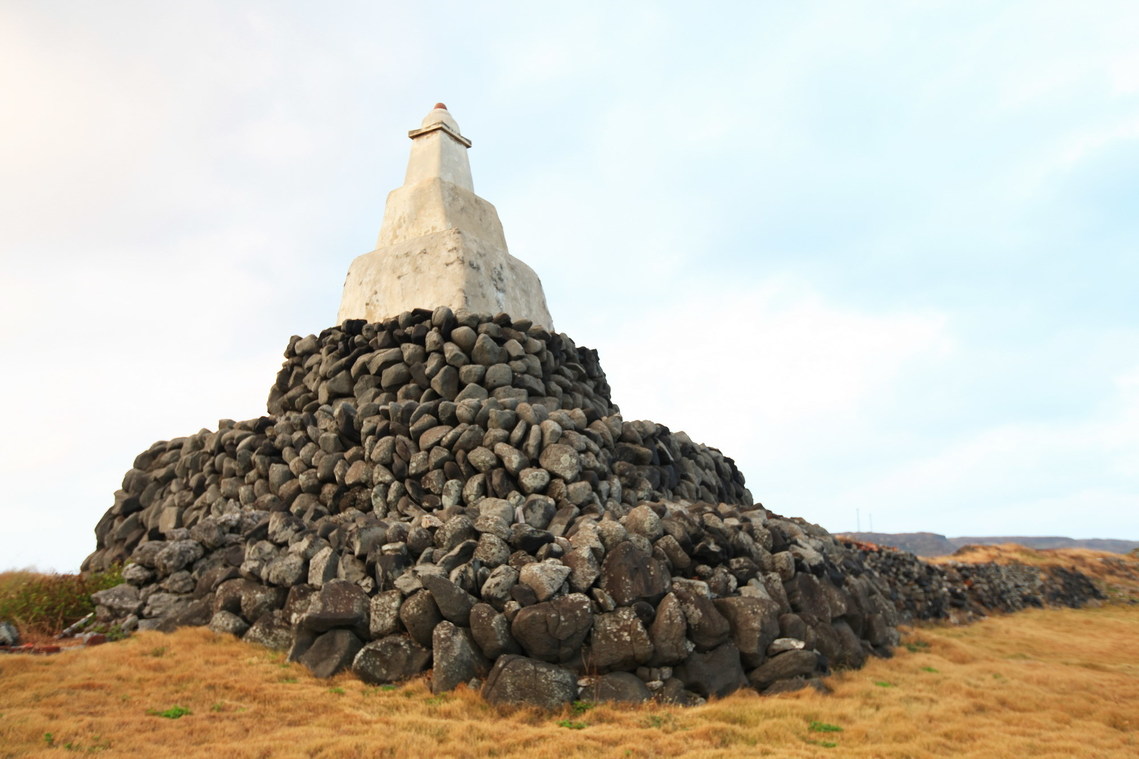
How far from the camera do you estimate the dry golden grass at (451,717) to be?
266 inches

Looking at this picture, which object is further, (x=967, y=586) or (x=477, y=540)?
(x=967, y=586)

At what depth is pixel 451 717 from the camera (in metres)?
7.58

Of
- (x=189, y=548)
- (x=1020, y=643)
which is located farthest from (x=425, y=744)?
(x=1020, y=643)

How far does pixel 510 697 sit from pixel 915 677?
567 cm

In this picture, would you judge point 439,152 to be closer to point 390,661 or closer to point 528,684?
point 390,661

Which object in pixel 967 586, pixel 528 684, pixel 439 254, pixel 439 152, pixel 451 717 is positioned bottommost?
pixel 451 717

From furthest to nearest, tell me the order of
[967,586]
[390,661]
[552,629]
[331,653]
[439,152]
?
[967,586], [439,152], [331,653], [390,661], [552,629]

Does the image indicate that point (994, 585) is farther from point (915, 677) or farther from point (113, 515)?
point (113, 515)

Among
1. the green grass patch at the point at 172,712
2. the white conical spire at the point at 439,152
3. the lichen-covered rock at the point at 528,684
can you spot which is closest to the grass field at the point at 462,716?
the green grass patch at the point at 172,712

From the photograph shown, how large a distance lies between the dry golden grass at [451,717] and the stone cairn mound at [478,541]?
18.1 inches

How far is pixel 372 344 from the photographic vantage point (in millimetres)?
15391

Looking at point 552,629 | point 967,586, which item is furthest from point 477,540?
point 967,586

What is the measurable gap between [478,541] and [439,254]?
26.0ft

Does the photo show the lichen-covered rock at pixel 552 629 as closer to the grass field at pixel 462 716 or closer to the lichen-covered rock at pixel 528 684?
the lichen-covered rock at pixel 528 684
